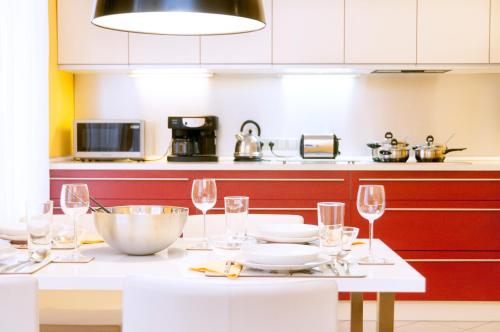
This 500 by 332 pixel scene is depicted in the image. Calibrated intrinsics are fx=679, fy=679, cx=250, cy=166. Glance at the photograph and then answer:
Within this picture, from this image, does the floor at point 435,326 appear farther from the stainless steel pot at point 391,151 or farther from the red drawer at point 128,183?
the red drawer at point 128,183

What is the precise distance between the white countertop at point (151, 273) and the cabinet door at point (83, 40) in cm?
244

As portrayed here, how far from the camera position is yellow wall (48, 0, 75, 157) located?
4.04 metres

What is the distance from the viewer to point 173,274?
5.38ft

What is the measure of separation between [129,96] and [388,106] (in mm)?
1697

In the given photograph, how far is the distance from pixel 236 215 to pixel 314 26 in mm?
2365

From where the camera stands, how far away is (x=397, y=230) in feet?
12.6

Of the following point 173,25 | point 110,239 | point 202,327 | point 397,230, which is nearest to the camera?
point 202,327

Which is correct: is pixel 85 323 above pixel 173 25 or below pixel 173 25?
below

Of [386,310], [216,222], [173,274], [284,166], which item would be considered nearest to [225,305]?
[173,274]

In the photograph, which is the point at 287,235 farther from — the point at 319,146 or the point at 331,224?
the point at 319,146

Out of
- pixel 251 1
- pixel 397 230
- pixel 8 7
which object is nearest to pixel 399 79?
pixel 397 230

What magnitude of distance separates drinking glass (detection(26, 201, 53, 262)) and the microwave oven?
2319mm

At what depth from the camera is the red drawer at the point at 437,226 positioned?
12.5 feet

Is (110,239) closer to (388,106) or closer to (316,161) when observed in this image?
(316,161)
